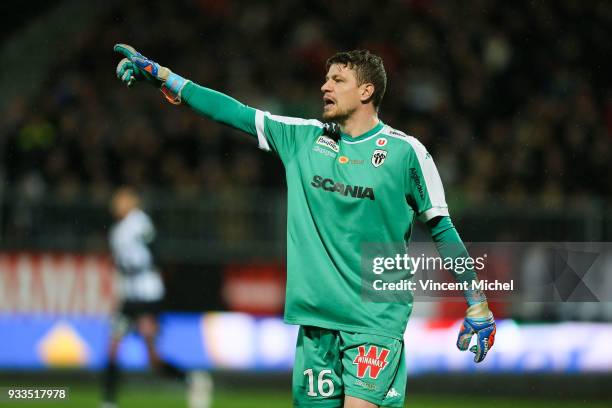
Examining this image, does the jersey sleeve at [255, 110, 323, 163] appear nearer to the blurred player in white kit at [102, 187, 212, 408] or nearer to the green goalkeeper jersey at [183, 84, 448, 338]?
the green goalkeeper jersey at [183, 84, 448, 338]

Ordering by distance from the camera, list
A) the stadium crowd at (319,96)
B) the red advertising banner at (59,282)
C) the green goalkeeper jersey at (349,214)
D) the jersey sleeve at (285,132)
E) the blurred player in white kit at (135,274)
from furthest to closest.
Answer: the stadium crowd at (319,96), the red advertising banner at (59,282), the blurred player in white kit at (135,274), the jersey sleeve at (285,132), the green goalkeeper jersey at (349,214)

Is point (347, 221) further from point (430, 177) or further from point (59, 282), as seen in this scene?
point (59, 282)

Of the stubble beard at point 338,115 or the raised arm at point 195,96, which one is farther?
the raised arm at point 195,96

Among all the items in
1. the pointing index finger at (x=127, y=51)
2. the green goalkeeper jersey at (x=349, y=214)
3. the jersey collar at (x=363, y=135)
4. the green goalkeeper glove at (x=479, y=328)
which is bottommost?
the green goalkeeper glove at (x=479, y=328)

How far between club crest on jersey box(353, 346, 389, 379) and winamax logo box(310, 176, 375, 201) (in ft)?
2.49

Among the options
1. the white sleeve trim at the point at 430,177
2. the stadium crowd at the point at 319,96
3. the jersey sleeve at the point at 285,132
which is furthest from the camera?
the stadium crowd at the point at 319,96

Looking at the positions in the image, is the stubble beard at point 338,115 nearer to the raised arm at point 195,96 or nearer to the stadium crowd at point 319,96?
the raised arm at point 195,96

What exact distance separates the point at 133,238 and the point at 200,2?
773 centimetres

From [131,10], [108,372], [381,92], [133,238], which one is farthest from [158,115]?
[381,92]

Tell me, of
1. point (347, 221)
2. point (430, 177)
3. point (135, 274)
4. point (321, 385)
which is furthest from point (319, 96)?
point (321, 385)

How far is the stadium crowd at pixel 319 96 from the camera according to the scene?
1441 centimetres

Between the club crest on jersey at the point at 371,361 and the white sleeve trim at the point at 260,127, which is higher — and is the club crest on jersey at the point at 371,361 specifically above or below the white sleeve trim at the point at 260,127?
below

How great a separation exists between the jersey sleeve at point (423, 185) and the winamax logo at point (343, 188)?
228mm

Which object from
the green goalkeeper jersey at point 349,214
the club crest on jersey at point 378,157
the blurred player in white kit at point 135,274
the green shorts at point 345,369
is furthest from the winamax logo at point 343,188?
the blurred player in white kit at point 135,274
